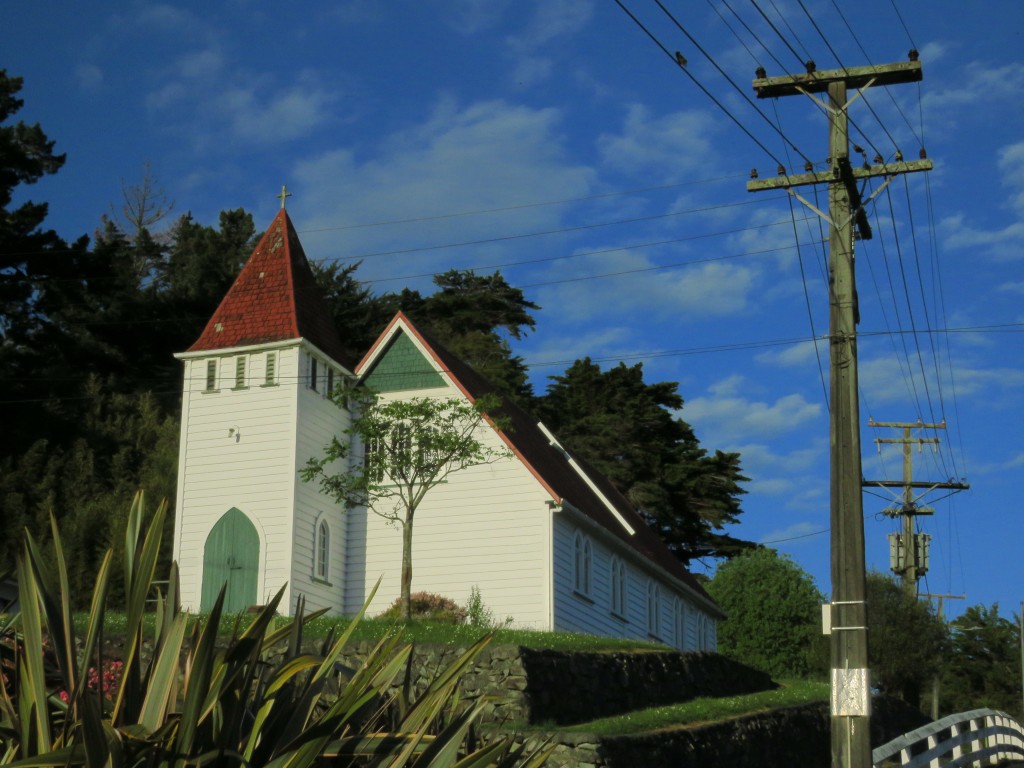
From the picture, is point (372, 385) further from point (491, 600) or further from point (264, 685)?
point (264, 685)

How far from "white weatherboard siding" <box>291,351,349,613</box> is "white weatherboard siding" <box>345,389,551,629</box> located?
17.8 inches

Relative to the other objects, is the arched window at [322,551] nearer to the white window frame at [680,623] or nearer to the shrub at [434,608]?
the shrub at [434,608]

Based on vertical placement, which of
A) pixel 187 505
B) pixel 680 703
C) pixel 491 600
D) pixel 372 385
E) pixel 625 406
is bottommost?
pixel 680 703

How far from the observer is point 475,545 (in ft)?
105

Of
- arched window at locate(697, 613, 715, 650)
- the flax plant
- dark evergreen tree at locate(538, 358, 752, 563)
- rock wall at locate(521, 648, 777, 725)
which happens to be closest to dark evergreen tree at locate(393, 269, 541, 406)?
dark evergreen tree at locate(538, 358, 752, 563)

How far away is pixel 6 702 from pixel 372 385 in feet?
88.8

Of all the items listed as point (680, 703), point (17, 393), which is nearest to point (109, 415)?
point (17, 393)

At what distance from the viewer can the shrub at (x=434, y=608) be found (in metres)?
30.6

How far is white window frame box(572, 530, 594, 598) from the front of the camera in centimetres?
3259

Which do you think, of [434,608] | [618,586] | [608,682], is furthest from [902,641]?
[608,682]

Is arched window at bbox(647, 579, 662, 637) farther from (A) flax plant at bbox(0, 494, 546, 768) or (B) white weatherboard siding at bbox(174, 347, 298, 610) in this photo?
(A) flax plant at bbox(0, 494, 546, 768)

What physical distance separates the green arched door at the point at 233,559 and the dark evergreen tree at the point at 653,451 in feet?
89.7

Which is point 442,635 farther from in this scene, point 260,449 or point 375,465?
point 260,449

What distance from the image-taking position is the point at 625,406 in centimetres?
6034
